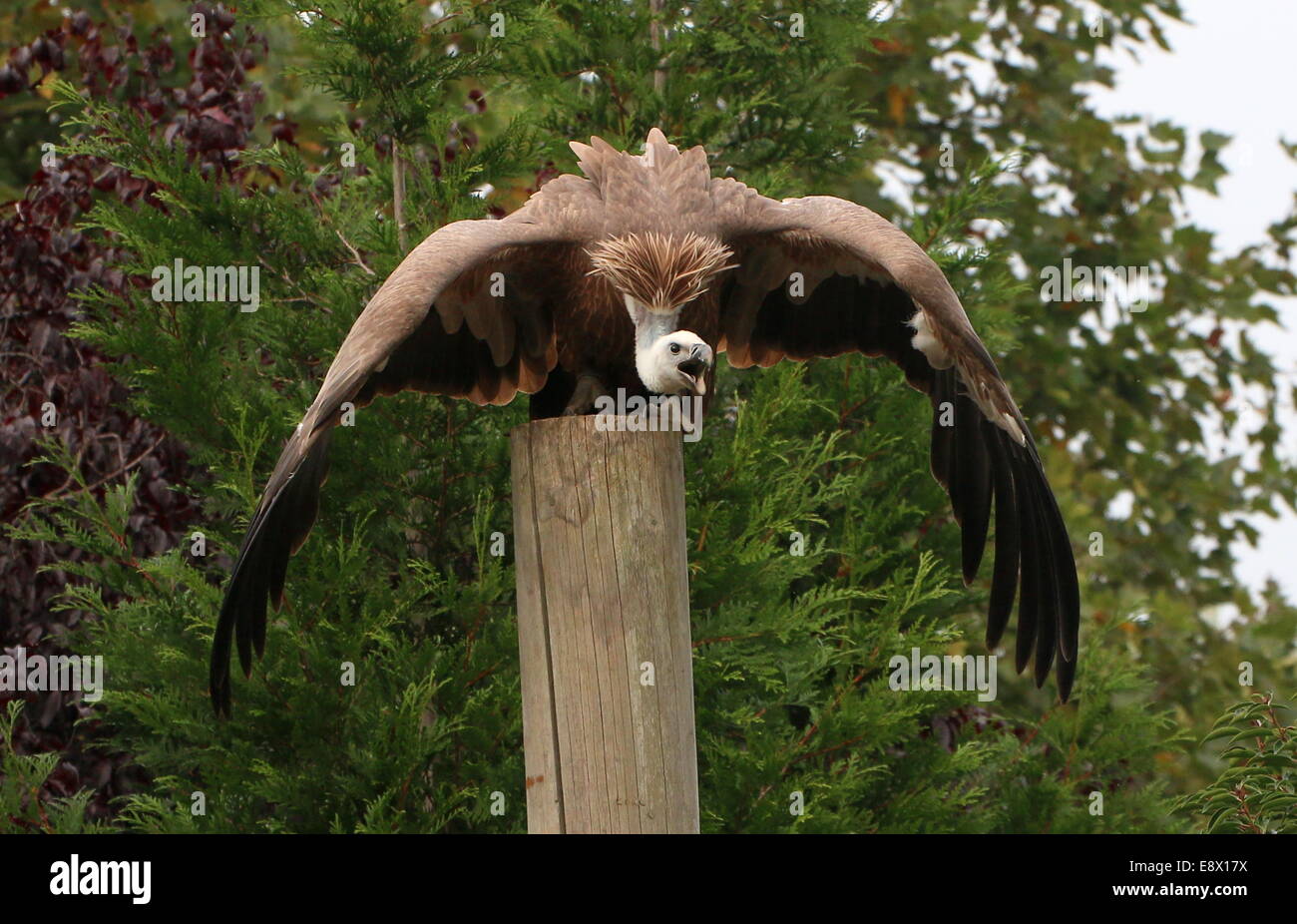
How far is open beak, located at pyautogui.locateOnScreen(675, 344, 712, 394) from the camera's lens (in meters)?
3.60

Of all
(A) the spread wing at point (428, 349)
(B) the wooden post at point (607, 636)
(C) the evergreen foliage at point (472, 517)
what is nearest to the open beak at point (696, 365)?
(B) the wooden post at point (607, 636)

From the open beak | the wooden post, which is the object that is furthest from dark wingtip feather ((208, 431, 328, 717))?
the open beak

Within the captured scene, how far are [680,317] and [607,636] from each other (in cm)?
120

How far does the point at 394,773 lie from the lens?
448 cm

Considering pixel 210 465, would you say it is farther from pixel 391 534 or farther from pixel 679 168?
pixel 679 168

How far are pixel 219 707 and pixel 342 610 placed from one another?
113cm

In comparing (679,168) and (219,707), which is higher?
(679,168)

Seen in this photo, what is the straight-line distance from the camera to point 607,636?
10.2 ft

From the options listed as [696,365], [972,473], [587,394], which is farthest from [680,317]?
[972,473]

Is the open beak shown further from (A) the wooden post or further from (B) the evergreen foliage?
(B) the evergreen foliage

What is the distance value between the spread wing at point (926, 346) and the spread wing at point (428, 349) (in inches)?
21.0

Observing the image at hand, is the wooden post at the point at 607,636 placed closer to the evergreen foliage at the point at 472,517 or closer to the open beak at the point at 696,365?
the open beak at the point at 696,365

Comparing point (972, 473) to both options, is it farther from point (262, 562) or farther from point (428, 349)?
point (262, 562)
